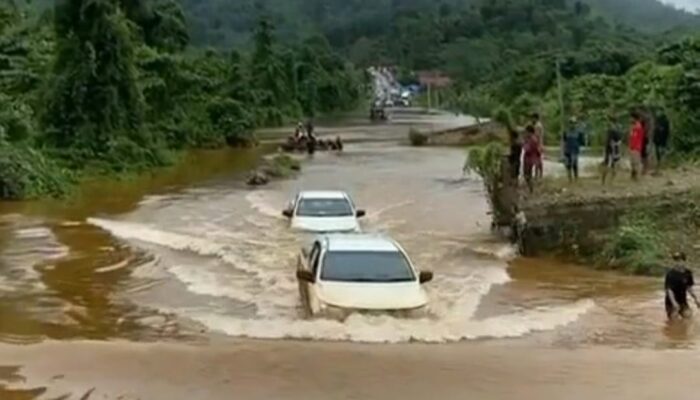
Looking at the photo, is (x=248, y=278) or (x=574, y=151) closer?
(x=248, y=278)

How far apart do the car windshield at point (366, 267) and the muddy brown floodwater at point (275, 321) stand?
79cm

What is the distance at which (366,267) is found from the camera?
17.0m

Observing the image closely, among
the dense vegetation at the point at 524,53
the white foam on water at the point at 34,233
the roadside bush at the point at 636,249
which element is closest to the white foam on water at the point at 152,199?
the white foam on water at the point at 34,233

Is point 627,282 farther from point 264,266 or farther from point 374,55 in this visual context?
point 374,55

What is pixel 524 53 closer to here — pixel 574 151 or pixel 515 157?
pixel 574 151

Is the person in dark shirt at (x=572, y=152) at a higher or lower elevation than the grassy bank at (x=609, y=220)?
higher

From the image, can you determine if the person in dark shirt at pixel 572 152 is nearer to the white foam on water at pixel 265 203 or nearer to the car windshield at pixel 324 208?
the car windshield at pixel 324 208

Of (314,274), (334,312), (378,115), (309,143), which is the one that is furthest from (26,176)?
(378,115)

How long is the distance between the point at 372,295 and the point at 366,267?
84cm

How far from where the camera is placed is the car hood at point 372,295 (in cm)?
1609

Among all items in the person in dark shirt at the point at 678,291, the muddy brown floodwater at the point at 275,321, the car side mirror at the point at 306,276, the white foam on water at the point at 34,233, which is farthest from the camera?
the white foam on water at the point at 34,233

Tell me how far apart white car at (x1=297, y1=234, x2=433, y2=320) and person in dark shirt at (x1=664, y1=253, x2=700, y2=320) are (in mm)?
3533

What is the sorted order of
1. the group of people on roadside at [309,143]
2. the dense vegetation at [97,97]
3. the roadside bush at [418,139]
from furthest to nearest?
the roadside bush at [418,139]
the group of people on roadside at [309,143]
the dense vegetation at [97,97]

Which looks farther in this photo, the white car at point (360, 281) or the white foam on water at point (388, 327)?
the white car at point (360, 281)
